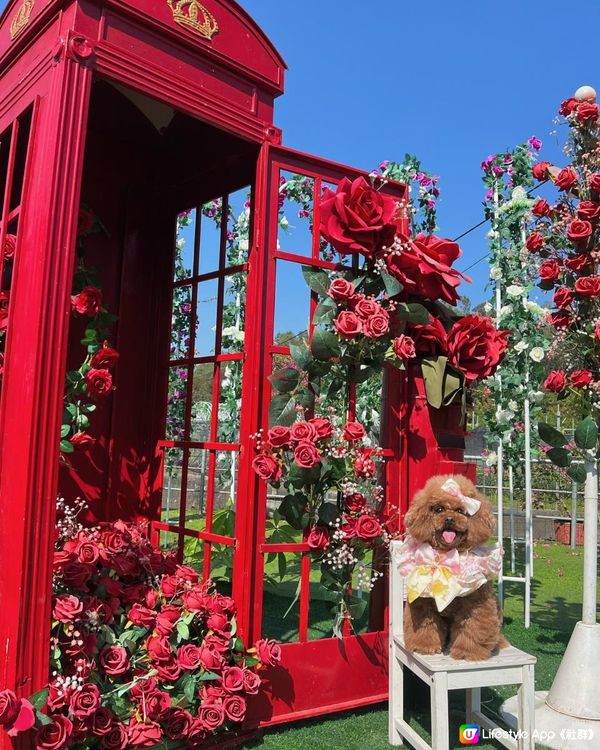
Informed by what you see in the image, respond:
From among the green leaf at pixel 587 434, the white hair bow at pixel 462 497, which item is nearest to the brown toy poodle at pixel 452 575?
the white hair bow at pixel 462 497

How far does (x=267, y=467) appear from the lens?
2.69m

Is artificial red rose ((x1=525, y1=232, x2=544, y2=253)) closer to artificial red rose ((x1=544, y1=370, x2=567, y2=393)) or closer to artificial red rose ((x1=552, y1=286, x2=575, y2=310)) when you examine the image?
artificial red rose ((x1=552, y1=286, x2=575, y2=310))

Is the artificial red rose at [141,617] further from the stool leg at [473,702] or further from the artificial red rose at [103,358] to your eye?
the stool leg at [473,702]

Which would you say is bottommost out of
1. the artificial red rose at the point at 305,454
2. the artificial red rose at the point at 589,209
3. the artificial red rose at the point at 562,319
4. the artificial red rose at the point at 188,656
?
the artificial red rose at the point at 188,656

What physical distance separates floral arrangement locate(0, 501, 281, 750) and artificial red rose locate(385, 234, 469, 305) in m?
1.71

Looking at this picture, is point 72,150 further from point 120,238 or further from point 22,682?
point 22,682

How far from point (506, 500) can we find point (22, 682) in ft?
40.4

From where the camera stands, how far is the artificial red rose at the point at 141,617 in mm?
2555

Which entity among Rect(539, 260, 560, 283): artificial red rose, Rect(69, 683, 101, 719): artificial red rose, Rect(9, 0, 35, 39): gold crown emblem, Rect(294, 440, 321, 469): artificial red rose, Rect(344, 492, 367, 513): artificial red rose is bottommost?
Rect(69, 683, 101, 719): artificial red rose

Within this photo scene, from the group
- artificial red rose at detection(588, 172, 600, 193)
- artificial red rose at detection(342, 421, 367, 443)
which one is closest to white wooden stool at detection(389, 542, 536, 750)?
artificial red rose at detection(342, 421, 367, 443)

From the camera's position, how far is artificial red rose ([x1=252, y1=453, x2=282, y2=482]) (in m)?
2.69

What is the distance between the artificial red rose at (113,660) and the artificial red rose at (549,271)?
2691 millimetres

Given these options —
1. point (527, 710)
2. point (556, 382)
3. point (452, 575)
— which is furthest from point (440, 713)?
point (556, 382)

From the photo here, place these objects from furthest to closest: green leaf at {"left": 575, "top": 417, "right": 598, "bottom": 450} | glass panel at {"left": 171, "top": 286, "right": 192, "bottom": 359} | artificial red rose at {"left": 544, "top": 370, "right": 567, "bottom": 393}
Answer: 1. glass panel at {"left": 171, "top": 286, "right": 192, "bottom": 359}
2. artificial red rose at {"left": 544, "top": 370, "right": 567, "bottom": 393}
3. green leaf at {"left": 575, "top": 417, "right": 598, "bottom": 450}
